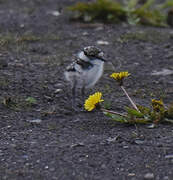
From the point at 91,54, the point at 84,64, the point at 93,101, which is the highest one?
the point at 91,54

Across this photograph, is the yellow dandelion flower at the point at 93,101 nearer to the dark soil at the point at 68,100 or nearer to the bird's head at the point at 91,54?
the dark soil at the point at 68,100

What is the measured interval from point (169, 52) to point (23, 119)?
11.0 ft

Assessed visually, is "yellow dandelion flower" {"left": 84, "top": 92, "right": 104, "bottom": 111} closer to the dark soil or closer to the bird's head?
the dark soil

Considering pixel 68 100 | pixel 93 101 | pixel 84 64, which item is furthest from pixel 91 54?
pixel 93 101

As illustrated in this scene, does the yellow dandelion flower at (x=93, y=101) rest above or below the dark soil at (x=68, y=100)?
above

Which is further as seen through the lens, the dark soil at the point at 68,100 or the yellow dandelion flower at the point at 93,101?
the yellow dandelion flower at the point at 93,101

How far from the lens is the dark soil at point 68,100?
11.8 feet

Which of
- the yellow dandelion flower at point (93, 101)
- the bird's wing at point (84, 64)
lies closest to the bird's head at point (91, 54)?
the bird's wing at point (84, 64)

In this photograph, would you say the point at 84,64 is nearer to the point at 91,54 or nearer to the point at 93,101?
the point at 91,54

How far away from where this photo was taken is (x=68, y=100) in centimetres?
532

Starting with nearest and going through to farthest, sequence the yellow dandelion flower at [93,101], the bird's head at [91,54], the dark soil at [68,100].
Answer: the dark soil at [68,100] < the yellow dandelion flower at [93,101] < the bird's head at [91,54]

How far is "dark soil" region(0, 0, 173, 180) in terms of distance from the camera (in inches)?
141

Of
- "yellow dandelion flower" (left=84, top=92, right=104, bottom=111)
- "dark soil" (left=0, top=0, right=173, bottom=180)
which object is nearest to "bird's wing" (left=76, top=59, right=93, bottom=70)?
"dark soil" (left=0, top=0, right=173, bottom=180)

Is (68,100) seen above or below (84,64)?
below
